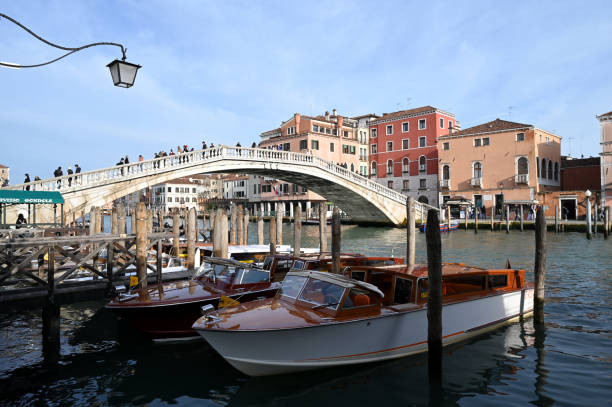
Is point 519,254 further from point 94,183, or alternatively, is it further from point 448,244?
point 94,183

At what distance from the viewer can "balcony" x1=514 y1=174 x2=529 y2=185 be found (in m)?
32.6

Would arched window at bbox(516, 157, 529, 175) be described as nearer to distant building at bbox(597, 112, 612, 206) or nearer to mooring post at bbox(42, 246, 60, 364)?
distant building at bbox(597, 112, 612, 206)

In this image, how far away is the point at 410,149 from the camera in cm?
4097

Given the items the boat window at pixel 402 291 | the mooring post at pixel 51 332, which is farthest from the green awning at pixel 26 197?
the boat window at pixel 402 291

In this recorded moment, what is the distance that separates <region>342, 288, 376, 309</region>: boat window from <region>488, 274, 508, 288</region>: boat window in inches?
Result: 113

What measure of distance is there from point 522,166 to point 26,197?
32.9 m

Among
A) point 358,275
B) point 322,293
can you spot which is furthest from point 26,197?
point 322,293

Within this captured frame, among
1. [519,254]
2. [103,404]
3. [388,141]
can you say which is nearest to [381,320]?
[103,404]

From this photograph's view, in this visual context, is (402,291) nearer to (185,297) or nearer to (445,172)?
(185,297)

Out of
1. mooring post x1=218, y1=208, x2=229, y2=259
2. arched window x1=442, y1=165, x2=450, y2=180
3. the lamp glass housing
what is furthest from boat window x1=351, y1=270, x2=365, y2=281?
arched window x1=442, y1=165, x2=450, y2=180

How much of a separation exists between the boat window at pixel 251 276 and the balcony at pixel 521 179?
3031cm

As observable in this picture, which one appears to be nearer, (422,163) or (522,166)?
(522,166)

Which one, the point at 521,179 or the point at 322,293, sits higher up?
the point at 521,179

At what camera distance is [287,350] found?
215 inches
